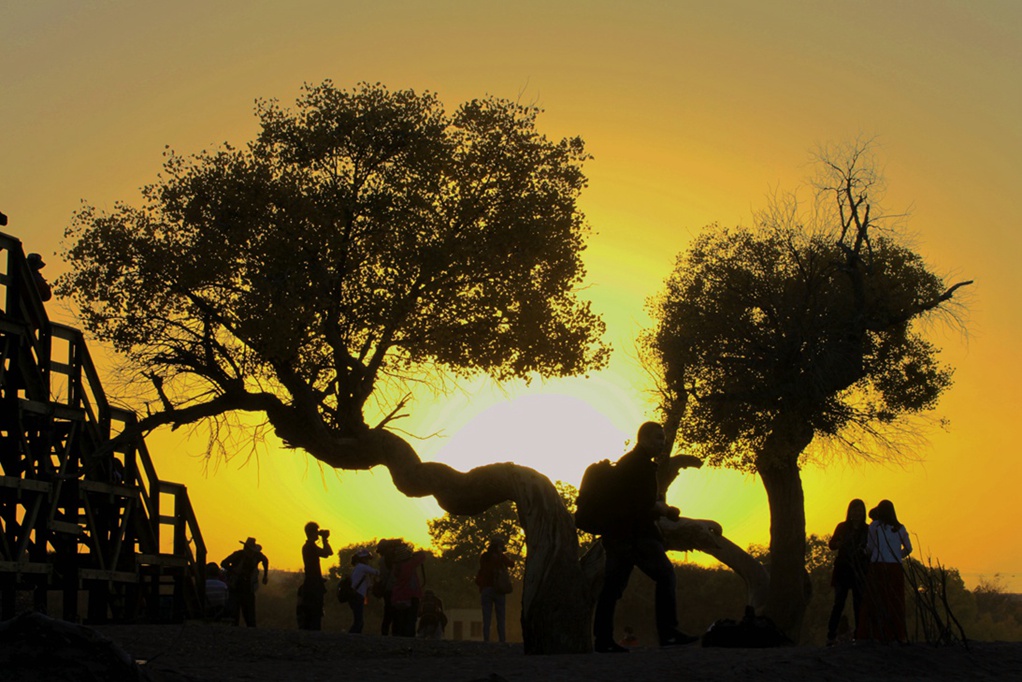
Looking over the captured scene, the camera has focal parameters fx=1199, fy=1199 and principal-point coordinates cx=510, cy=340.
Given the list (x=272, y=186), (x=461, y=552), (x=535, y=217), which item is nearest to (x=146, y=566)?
(x=272, y=186)

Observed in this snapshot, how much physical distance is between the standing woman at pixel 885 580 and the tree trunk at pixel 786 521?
15124 millimetres

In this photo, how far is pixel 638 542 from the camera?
13.8m

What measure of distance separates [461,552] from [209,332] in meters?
51.7

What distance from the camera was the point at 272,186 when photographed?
954 inches

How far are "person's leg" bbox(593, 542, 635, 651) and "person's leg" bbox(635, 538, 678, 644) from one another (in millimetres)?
163

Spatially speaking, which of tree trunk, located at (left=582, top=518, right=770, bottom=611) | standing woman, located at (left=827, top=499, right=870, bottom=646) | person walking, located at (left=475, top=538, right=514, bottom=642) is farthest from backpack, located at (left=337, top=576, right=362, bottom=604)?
standing woman, located at (left=827, top=499, right=870, bottom=646)

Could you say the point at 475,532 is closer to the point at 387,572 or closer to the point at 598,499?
the point at 387,572

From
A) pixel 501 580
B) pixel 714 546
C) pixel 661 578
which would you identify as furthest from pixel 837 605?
pixel 501 580

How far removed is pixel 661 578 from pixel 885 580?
2995 millimetres

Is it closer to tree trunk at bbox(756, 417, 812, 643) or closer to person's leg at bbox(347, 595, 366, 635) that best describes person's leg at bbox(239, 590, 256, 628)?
person's leg at bbox(347, 595, 366, 635)

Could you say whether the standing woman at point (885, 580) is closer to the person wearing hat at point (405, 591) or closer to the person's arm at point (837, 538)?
the person's arm at point (837, 538)

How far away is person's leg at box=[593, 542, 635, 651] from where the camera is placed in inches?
541

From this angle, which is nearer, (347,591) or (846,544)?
(846,544)

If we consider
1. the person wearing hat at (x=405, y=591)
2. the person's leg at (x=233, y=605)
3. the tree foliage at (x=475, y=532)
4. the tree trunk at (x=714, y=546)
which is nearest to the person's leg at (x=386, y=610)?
the person wearing hat at (x=405, y=591)
